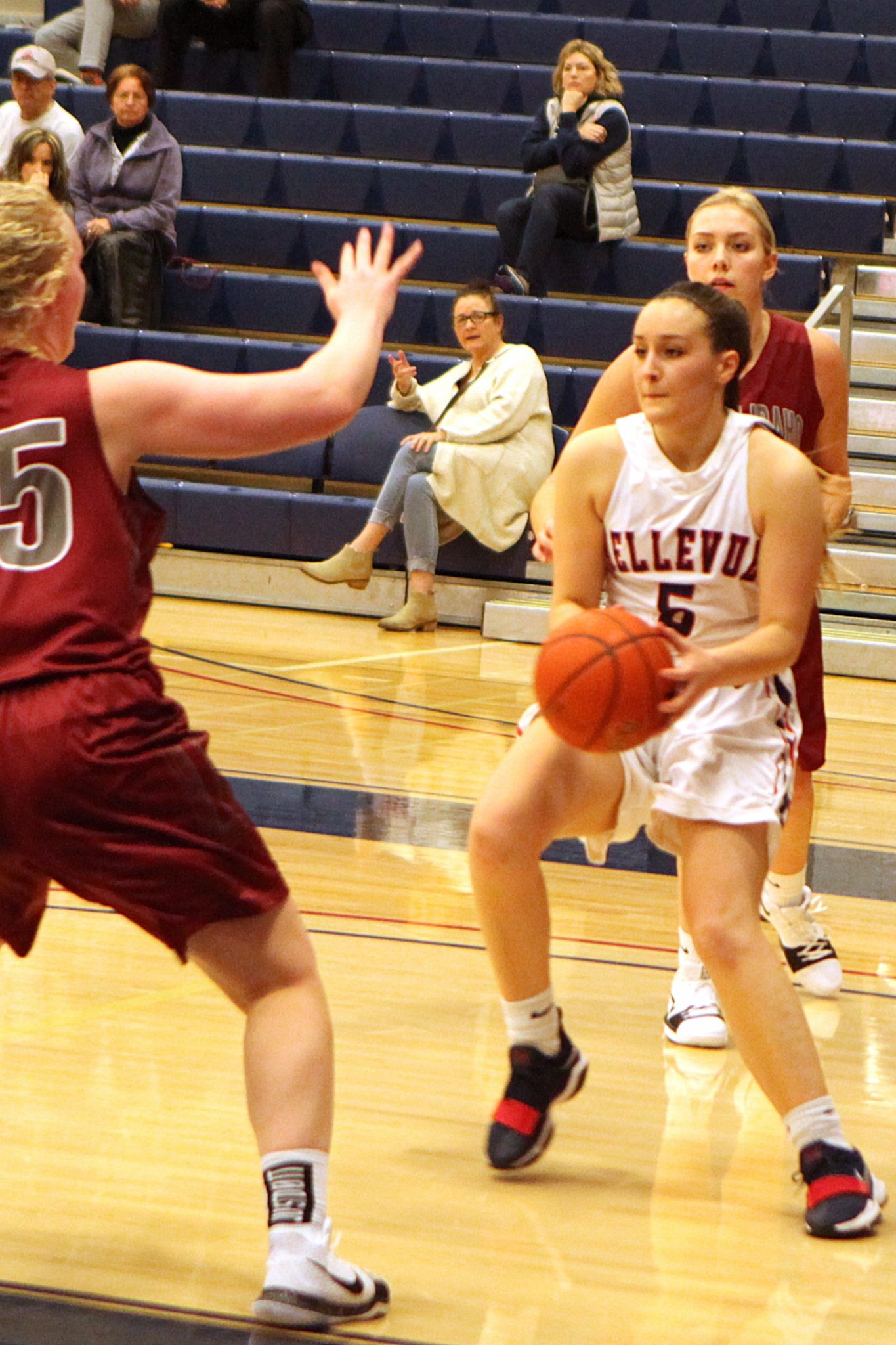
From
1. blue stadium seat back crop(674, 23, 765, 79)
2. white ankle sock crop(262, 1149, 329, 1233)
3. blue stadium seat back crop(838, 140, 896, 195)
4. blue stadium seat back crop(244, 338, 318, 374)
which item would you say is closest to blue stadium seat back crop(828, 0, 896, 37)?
blue stadium seat back crop(674, 23, 765, 79)

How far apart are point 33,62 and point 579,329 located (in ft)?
9.90

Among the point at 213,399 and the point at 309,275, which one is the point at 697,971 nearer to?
the point at 213,399

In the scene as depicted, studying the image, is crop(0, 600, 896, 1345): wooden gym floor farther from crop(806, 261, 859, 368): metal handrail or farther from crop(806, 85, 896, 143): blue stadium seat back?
crop(806, 85, 896, 143): blue stadium seat back

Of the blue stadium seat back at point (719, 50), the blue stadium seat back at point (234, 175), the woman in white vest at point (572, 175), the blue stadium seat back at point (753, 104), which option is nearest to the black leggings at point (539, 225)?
the woman in white vest at point (572, 175)

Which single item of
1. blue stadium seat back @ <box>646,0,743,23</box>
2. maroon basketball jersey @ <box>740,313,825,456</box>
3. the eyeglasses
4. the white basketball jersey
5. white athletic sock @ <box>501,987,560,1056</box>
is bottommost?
white athletic sock @ <box>501,987,560,1056</box>

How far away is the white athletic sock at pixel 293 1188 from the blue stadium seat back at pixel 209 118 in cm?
908

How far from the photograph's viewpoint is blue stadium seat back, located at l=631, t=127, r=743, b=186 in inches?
374

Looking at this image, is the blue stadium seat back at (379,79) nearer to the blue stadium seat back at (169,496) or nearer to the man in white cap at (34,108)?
the man in white cap at (34,108)

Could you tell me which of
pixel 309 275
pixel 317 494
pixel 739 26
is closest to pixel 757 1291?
pixel 317 494

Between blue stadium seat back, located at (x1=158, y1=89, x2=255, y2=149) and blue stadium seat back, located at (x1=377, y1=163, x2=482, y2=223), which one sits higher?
blue stadium seat back, located at (x1=158, y1=89, x2=255, y2=149)

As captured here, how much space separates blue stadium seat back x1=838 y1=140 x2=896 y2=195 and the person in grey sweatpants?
4371 millimetres

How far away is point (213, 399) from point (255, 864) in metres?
0.53

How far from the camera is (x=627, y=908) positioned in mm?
3955

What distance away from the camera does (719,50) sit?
10.4m
